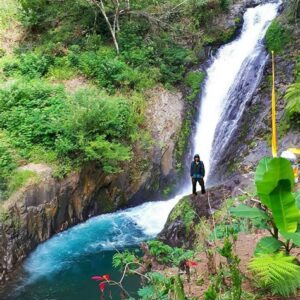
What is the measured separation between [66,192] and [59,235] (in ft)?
3.78

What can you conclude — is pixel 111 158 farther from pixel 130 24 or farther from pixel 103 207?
pixel 130 24

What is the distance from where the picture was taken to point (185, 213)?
10.3m

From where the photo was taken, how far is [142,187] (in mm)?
13117

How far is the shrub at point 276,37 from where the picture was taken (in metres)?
15.1

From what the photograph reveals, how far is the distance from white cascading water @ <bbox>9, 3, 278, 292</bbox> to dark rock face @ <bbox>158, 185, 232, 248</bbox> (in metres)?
0.92

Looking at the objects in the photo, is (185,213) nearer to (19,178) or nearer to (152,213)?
(152,213)

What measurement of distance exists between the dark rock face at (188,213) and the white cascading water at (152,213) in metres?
0.92

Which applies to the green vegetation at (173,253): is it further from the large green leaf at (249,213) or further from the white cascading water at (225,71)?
the white cascading water at (225,71)

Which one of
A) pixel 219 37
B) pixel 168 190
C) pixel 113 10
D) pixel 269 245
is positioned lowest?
pixel 269 245

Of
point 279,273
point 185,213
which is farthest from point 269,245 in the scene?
point 185,213

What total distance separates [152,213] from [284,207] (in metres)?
8.70

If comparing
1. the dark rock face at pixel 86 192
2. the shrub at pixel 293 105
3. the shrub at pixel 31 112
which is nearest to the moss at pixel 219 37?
the dark rock face at pixel 86 192

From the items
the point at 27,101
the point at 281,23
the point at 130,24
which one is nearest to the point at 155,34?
the point at 130,24

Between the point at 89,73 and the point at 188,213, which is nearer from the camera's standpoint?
the point at 188,213
